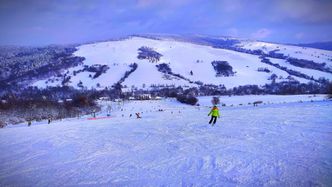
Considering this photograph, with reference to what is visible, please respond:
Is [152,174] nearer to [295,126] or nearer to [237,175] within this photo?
[237,175]

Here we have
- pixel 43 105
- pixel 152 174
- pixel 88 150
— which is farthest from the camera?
pixel 43 105

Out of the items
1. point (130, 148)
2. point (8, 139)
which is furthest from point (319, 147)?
point (8, 139)

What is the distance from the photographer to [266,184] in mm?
10445

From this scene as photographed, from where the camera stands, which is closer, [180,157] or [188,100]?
[180,157]

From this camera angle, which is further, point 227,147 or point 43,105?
point 43,105

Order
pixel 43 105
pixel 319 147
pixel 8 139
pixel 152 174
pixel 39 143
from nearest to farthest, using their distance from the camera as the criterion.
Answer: pixel 152 174
pixel 319 147
pixel 39 143
pixel 8 139
pixel 43 105

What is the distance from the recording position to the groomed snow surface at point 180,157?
11547 millimetres

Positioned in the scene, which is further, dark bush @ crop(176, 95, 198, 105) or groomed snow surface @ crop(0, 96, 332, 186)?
Answer: dark bush @ crop(176, 95, 198, 105)

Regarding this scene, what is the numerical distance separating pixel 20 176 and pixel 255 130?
15.5 metres

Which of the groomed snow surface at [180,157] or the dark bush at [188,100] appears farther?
the dark bush at [188,100]

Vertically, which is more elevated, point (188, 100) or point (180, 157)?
point (188, 100)

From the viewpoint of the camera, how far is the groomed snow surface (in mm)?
11547

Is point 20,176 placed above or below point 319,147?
below

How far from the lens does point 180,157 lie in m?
14.6
